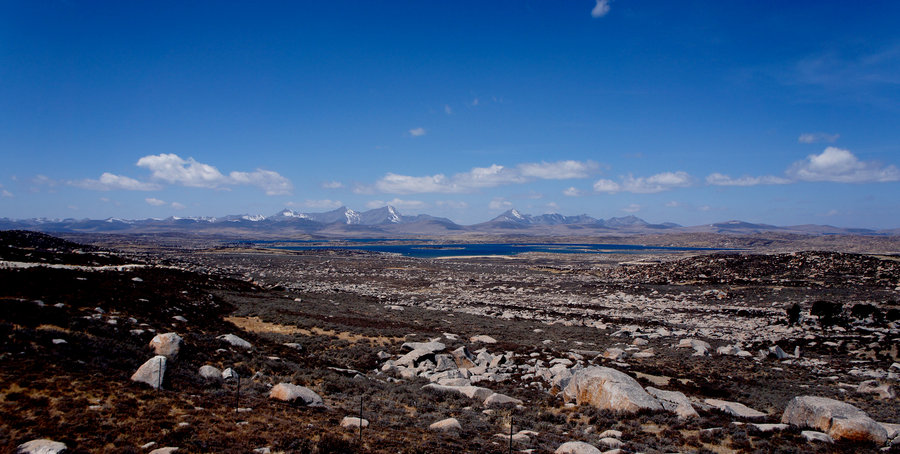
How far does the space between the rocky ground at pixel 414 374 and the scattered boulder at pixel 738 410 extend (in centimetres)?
8

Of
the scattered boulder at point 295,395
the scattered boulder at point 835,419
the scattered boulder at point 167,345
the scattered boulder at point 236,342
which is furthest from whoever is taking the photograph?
the scattered boulder at point 236,342

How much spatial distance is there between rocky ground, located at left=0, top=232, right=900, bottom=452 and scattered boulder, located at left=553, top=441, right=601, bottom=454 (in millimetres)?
86

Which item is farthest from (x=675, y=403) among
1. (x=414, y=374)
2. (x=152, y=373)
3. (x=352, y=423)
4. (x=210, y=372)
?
(x=152, y=373)

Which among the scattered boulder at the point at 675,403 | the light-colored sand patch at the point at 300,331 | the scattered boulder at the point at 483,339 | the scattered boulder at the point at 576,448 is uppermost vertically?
the scattered boulder at the point at 576,448

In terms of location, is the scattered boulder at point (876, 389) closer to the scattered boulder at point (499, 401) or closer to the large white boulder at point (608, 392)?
the large white boulder at point (608, 392)

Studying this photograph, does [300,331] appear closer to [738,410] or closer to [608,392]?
[608,392]

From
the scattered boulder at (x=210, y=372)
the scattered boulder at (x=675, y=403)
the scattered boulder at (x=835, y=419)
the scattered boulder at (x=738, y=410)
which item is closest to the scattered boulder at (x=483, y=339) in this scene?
the scattered boulder at (x=675, y=403)

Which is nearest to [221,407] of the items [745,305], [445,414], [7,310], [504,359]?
[445,414]

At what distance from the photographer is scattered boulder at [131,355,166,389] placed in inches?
444

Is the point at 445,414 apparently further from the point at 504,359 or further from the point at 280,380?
the point at 504,359

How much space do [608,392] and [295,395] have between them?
384 inches

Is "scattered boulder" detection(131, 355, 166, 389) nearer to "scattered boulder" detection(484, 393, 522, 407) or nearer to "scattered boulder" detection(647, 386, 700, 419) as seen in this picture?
"scattered boulder" detection(484, 393, 522, 407)

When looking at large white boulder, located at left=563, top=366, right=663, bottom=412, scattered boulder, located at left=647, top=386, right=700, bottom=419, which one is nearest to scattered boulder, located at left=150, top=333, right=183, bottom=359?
large white boulder, located at left=563, top=366, right=663, bottom=412

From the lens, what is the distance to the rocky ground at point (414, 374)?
9.50 m
